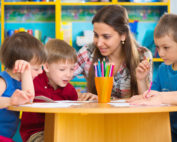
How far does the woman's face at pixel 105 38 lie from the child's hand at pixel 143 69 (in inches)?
15.9

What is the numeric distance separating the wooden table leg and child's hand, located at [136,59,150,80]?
0.35 metres

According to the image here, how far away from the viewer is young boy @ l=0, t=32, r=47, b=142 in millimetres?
1430

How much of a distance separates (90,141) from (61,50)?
678mm

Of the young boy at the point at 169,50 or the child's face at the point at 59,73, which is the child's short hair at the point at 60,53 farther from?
the young boy at the point at 169,50

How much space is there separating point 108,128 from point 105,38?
0.78 meters

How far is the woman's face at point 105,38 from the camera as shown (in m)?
2.04

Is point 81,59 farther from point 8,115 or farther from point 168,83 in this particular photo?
point 8,115

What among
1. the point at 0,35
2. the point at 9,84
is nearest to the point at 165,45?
the point at 9,84

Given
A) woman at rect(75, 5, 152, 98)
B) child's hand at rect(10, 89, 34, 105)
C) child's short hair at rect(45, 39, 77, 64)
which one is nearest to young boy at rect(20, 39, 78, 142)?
child's short hair at rect(45, 39, 77, 64)

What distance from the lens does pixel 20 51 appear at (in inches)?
59.5

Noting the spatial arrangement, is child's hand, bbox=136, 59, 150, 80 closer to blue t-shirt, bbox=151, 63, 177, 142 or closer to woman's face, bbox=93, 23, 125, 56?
blue t-shirt, bbox=151, 63, 177, 142

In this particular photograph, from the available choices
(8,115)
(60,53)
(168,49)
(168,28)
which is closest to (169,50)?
(168,49)

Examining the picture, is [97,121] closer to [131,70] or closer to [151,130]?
[151,130]

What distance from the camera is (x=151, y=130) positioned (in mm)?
1286
